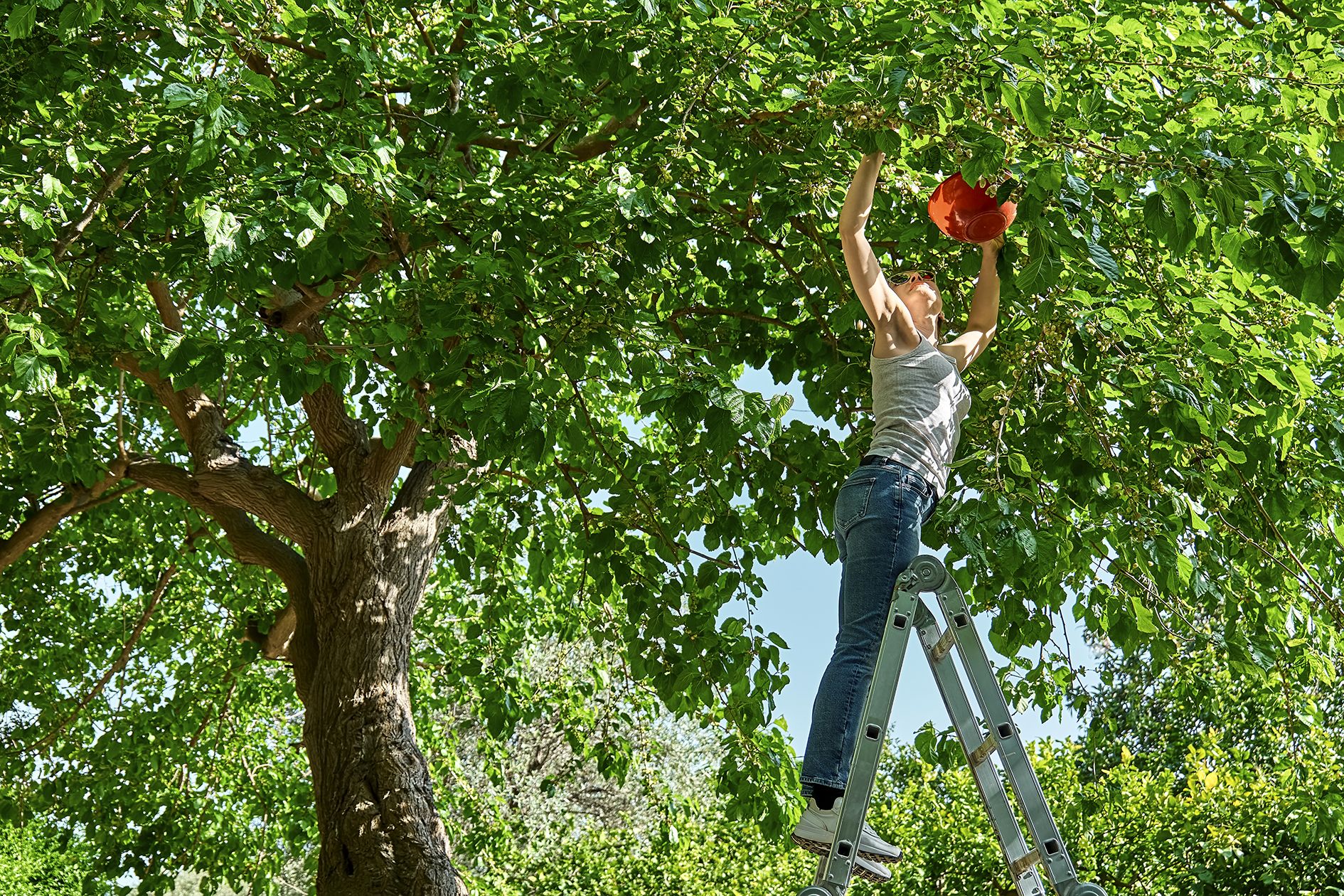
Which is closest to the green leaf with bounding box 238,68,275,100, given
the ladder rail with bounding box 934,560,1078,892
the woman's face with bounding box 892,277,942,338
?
the woman's face with bounding box 892,277,942,338

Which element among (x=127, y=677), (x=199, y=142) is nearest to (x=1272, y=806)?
(x=199, y=142)

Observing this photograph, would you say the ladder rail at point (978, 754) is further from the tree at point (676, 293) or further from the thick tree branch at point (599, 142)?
the thick tree branch at point (599, 142)

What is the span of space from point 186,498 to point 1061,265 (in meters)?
5.83

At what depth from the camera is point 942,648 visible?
3.40m

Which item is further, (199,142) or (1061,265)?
(199,142)

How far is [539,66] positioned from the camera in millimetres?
5438

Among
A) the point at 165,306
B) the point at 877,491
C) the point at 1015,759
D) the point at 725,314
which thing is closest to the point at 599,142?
the point at 725,314

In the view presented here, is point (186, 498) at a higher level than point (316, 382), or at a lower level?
higher

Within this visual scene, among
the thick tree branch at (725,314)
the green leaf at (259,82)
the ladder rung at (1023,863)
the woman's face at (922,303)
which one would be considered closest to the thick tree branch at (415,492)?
the thick tree branch at (725,314)

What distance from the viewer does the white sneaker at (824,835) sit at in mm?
3270

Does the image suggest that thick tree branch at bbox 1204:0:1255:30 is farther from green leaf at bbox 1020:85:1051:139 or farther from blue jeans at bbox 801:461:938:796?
blue jeans at bbox 801:461:938:796

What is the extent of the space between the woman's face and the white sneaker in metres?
1.49

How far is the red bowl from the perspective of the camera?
154 inches

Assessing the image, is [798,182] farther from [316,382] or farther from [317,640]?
[317,640]
